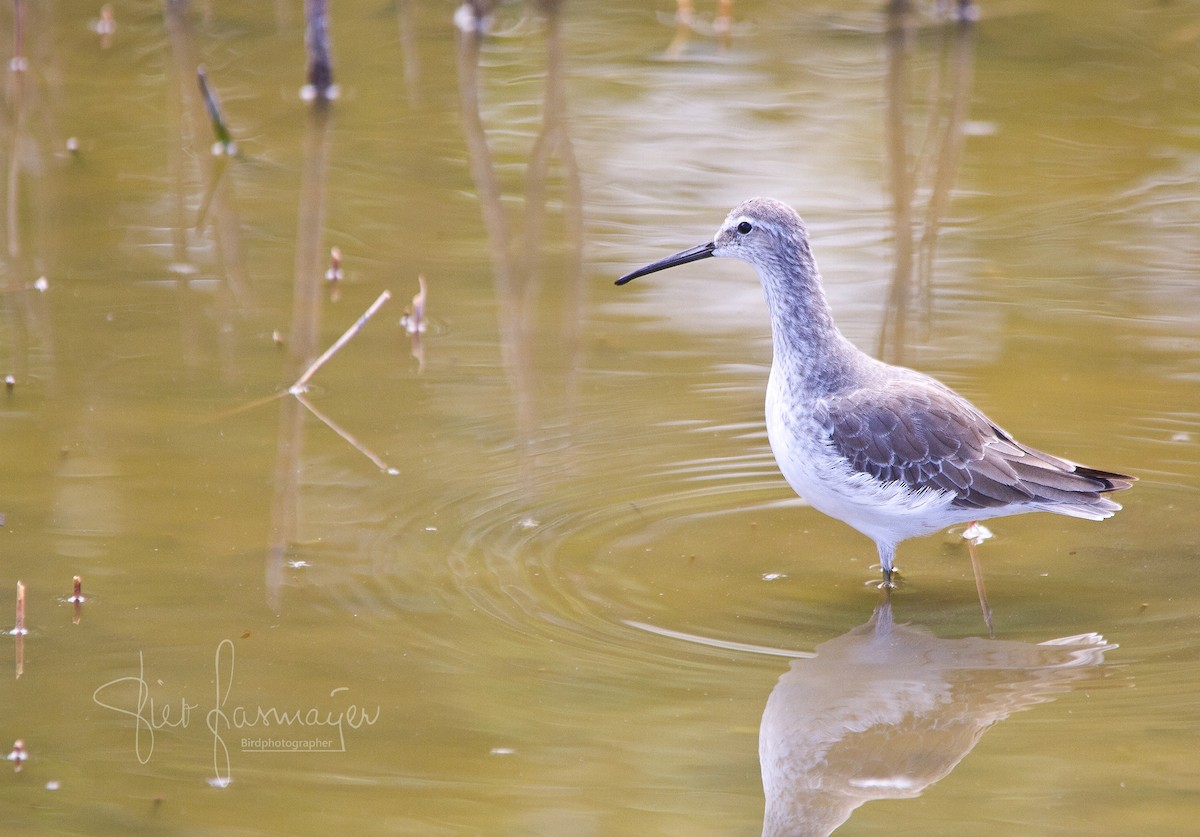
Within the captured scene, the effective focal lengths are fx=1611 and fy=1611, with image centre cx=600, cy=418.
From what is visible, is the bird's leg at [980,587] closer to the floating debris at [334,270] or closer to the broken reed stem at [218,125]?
the floating debris at [334,270]

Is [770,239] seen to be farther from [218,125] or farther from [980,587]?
[218,125]

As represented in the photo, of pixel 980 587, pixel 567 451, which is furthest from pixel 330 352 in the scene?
pixel 980 587

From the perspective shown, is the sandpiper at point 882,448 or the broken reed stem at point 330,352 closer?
the sandpiper at point 882,448

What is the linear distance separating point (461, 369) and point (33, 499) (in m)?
2.20

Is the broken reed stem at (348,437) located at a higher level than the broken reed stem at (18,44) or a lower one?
lower

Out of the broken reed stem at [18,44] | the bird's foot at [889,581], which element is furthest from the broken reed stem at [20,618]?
the broken reed stem at [18,44]

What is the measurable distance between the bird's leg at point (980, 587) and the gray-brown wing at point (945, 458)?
13.4 inches

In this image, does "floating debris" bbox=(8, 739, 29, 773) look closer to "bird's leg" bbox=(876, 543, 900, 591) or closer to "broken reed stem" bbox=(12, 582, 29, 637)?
"broken reed stem" bbox=(12, 582, 29, 637)

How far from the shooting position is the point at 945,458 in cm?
624

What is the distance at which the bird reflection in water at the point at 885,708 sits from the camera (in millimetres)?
5055

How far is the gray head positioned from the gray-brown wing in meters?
0.61

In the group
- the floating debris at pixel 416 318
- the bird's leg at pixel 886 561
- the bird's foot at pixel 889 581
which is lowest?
the bird's foot at pixel 889 581

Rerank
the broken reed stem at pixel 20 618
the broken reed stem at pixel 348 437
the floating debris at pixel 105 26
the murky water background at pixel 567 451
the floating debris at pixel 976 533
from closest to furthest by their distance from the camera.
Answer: the murky water background at pixel 567 451
the broken reed stem at pixel 20 618
the floating debris at pixel 976 533
the broken reed stem at pixel 348 437
the floating debris at pixel 105 26

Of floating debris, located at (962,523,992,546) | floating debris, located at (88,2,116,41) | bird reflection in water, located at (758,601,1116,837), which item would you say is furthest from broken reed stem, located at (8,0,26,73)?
bird reflection in water, located at (758,601,1116,837)
